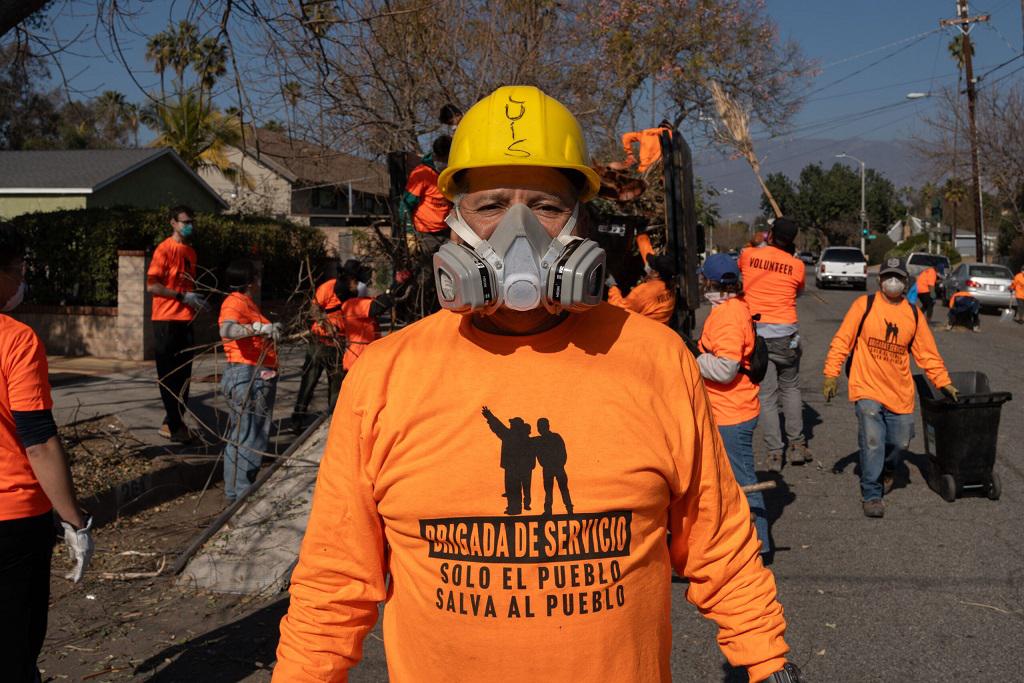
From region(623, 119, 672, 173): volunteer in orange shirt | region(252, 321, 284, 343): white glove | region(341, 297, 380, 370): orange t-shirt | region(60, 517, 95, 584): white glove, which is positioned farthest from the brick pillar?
region(60, 517, 95, 584): white glove

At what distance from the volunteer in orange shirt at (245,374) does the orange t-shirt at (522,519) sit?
5393 millimetres

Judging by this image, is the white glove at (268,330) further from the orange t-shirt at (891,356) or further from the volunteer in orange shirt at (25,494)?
the orange t-shirt at (891,356)

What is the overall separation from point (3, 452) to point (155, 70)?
3.86 meters

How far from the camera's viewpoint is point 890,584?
18.8 feet

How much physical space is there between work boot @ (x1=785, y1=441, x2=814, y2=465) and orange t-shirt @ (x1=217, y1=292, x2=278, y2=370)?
190 inches

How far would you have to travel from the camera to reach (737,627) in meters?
1.96

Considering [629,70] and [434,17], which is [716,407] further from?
[629,70]

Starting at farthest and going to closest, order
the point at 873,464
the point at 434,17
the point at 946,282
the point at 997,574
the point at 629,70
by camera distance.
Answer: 1. the point at 946,282
2. the point at 629,70
3. the point at 434,17
4. the point at 873,464
5. the point at 997,574

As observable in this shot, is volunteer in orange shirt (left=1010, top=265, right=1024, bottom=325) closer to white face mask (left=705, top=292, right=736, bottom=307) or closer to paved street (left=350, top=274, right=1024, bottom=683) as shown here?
paved street (left=350, top=274, right=1024, bottom=683)

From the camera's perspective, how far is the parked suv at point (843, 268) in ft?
121

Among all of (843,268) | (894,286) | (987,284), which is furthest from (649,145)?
(843,268)

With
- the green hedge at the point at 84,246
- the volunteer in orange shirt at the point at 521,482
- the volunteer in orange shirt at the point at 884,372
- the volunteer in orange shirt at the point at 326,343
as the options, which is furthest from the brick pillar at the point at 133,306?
the volunteer in orange shirt at the point at 521,482

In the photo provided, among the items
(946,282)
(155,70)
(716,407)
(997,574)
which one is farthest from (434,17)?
(946,282)

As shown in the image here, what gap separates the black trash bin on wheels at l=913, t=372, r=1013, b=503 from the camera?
24.3ft
